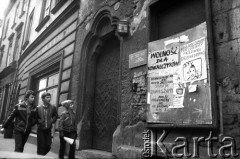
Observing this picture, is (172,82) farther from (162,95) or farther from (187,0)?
(187,0)

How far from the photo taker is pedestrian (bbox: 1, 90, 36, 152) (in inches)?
163

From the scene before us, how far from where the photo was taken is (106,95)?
5734 millimetres

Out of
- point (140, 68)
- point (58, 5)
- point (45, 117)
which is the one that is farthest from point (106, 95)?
point (58, 5)

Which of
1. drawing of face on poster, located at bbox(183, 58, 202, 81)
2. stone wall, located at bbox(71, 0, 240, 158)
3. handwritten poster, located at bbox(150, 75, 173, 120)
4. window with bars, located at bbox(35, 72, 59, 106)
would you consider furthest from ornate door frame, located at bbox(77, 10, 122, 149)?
drawing of face on poster, located at bbox(183, 58, 202, 81)

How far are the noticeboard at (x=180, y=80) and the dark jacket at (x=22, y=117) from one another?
2.29m

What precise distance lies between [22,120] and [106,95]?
7.11 feet

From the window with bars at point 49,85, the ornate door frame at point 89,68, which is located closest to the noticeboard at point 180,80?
the ornate door frame at point 89,68

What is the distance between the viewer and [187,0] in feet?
13.3

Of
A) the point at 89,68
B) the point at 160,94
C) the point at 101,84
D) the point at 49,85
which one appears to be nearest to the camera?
the point at 160,94

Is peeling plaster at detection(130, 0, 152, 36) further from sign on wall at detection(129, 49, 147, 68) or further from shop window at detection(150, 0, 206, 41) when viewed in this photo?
sign on wall at detection(129, 49, 147, 68)

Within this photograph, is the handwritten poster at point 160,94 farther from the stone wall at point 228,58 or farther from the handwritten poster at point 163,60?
the stone wall at point 228,58

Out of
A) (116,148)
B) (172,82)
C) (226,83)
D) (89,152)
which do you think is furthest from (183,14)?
(89,152)

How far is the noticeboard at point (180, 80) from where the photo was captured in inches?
126

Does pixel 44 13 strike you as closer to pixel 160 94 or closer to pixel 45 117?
pixel 45 117
